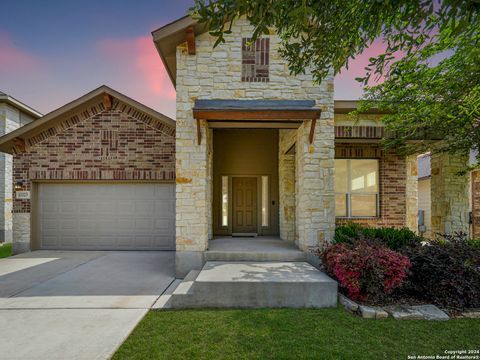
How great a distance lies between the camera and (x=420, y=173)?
15125 mm

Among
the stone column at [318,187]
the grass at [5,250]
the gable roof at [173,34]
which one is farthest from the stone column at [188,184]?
the grass at [5,250]

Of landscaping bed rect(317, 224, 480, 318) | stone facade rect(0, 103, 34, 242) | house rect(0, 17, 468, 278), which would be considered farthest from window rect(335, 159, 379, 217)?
stone facade rect(0, 103, 34, 242)

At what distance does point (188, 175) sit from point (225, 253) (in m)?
1.94

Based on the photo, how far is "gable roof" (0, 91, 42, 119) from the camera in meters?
11.4

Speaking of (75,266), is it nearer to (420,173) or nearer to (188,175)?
(188,175)

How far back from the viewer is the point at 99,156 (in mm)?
9070

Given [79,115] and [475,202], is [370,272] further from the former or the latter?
[79,115]

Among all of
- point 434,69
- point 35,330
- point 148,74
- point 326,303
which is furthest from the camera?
point 148,74

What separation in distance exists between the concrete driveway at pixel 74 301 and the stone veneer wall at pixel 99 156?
2.47 m

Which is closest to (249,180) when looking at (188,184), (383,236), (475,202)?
(188,184)

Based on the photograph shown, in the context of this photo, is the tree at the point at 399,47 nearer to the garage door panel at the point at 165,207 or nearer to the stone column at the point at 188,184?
the stone column at the point at 188,184

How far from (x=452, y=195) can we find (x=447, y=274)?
5234 mm

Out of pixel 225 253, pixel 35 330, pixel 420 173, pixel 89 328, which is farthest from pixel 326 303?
pixel 420 173

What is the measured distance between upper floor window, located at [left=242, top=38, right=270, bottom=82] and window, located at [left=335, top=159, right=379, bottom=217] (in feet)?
14.4
